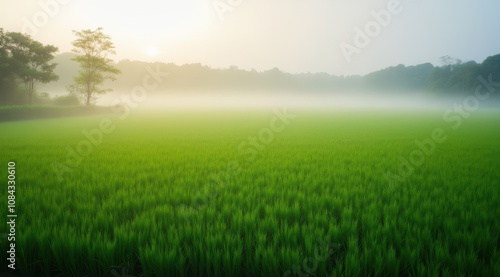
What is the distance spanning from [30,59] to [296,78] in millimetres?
88330

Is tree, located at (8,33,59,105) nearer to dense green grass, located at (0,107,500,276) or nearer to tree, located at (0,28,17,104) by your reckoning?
tree, located at (0,28,17,104)

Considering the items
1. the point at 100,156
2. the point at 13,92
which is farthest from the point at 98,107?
the point at 100,156

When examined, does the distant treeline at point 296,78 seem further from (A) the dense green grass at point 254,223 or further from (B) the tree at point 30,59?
(A) the dense green grass at point 254,223

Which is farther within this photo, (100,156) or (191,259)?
(100,156)

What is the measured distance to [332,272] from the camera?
2.09 m

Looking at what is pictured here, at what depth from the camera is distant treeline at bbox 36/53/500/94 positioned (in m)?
64.1

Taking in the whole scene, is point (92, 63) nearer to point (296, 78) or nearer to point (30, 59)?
point (30, 59)

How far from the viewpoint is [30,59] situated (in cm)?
3003

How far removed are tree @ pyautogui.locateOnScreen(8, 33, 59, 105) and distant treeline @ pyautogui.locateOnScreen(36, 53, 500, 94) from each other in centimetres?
4758

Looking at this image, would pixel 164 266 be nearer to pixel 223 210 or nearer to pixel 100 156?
pixel 223 210

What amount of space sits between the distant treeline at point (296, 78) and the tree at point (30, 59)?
47.6 metres

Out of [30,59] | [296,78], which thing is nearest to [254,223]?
[30,59]

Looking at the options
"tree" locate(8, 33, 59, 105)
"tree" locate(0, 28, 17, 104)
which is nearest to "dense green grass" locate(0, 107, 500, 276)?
"tree" locate(8, 33, 59, 105)

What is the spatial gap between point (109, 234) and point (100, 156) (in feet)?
18.1
